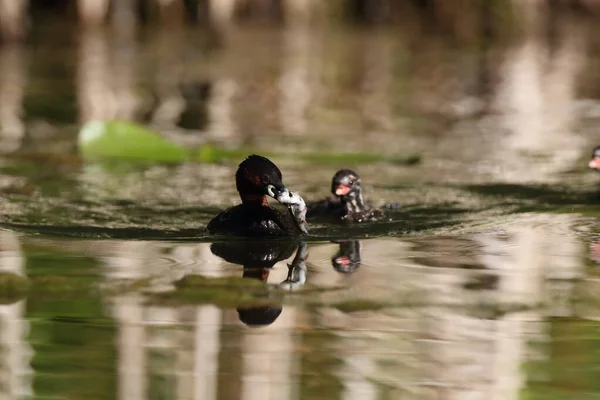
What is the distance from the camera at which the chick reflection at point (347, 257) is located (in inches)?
222

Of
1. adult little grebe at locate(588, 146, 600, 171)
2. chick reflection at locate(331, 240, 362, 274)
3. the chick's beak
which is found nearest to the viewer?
chick reflection at locate(331, 240, 362, 274)

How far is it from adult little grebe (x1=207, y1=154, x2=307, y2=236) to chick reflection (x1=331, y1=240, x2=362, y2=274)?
0.25 metres

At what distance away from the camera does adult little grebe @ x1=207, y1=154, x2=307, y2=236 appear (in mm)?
A: 6316

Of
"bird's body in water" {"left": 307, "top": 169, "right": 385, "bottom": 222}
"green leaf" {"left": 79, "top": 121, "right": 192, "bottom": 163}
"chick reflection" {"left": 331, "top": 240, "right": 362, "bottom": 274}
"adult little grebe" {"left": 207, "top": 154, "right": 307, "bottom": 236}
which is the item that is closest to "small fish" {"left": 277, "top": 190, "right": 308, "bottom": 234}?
"adult little grebe" {"left": 207, "top": 154, "right": 307, "bottom": 236}

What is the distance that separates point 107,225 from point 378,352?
2960mm

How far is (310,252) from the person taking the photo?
6.11 m

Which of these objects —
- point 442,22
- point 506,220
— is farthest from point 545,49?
point 506,220

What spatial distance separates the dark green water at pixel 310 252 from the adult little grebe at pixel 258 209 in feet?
0.57

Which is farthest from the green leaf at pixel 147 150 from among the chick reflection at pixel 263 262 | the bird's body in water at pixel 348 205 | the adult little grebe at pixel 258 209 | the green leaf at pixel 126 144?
the chick reflection at pixel 263 262

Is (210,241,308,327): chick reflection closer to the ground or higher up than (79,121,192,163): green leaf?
closer to the ground

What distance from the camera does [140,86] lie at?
13367 millimetres

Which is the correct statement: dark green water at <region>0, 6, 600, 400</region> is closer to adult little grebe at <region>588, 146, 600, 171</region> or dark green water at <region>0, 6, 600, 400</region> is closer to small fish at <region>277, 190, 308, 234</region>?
small fish at <region>277, 190, 308, 234</region>

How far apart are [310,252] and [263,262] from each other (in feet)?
1.20

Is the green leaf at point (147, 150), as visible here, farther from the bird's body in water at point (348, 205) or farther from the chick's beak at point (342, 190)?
the chick's beak at point (342, 190)
